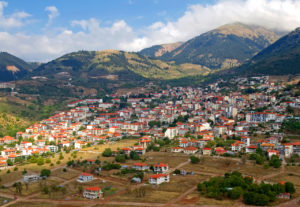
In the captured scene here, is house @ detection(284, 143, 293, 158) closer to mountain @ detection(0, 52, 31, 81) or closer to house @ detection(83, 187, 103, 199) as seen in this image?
house @ detection(83, 187, 103, 199)

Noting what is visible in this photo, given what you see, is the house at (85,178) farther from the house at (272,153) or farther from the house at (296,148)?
the house at (296,148)

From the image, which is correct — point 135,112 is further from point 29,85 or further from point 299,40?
point 299,40

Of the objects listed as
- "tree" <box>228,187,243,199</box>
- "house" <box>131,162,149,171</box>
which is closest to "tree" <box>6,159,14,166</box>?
"house" <box>131,162,149,171</box>

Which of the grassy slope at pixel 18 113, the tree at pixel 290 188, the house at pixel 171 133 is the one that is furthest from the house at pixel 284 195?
the grassy slope at pixel 18 113

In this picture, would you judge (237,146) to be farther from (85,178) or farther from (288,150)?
(85,178)

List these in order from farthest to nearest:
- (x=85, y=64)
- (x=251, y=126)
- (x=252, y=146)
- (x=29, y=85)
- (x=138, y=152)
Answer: (x=85, y=64)
(x=29, y=85)
(x=251, y=126)
(x=138, y=152)
(x=252, y=146)

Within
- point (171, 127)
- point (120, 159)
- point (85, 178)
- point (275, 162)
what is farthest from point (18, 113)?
point (275, 162)

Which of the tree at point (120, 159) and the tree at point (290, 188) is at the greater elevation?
the tree at point (120, 159)

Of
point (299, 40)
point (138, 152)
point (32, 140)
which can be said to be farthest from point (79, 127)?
point (299, 40)

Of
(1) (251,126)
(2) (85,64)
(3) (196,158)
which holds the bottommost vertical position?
(3) (196,158)

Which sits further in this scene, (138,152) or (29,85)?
(29,85)
